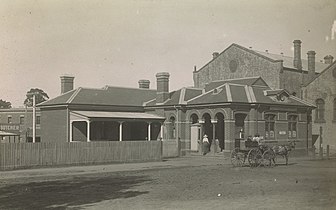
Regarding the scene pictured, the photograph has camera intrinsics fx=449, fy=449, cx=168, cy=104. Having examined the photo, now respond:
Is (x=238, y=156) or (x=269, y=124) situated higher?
(x=269, y=124)

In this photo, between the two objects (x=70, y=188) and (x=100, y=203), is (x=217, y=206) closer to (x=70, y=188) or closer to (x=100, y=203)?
(x=100, y=203)

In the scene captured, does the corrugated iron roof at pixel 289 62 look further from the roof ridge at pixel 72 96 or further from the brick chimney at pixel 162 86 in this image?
the roof ridge at pixel 72 96

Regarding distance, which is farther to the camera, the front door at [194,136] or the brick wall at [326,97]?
the brick wall at [326,97]

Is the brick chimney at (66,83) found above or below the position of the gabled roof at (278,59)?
below

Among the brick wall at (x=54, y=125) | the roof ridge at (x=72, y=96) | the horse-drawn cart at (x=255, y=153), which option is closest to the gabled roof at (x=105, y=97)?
the roof ridge at (x=72, y=96)

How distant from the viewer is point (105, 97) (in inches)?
1561

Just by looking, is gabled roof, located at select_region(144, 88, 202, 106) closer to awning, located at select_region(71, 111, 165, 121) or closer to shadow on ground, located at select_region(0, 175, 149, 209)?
awning, located at select_region(71, 111, 165, 121)

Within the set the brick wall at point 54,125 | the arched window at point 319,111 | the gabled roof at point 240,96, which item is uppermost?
the gabled roof at point 240,96

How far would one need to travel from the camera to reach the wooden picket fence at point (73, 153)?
862 inches

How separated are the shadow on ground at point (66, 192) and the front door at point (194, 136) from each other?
1818 centimetres

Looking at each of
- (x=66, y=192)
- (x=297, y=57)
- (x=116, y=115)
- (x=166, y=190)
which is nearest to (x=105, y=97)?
(x=116, y=115)

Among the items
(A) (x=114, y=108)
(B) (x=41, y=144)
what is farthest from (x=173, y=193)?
(A) (x=114, y=108)

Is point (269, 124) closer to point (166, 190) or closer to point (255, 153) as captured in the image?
point (255, 153)

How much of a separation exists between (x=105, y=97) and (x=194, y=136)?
8988 millimetres
